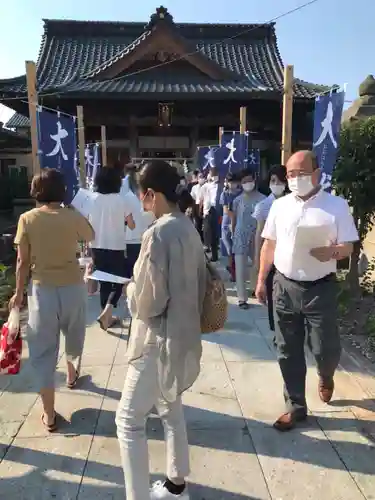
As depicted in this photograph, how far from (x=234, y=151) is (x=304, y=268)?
6.71 meters

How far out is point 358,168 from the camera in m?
5.80

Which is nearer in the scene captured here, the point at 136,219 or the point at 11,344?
the point at 11,344

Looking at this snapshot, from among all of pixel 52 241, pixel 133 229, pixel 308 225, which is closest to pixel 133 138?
pixel 133 229

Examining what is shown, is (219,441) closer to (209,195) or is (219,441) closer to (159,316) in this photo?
(159,316)

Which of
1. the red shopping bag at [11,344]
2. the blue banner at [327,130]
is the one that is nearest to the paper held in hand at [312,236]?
the red shopping bag at [11,344]

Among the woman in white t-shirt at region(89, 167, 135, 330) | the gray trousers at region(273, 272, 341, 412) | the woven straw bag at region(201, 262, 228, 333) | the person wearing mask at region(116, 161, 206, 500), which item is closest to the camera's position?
the person wearing mask at region(116, 161, 206, 500)

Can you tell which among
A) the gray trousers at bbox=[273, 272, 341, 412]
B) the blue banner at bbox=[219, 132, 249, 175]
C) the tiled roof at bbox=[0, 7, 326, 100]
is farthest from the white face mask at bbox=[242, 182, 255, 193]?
the tiled roof at bbox=[0, 7, 326, 100]

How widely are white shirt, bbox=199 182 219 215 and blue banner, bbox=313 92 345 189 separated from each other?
4001mm

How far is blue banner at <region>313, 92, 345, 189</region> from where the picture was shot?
525 cm

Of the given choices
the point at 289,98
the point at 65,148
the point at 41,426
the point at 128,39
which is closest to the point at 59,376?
the point at 41,426

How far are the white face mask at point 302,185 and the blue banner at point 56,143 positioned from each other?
3164mm

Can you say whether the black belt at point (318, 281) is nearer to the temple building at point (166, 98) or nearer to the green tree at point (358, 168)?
the green tree at point (358, 168)

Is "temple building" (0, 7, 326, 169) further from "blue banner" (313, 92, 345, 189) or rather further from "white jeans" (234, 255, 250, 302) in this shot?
"blue banner" (313, 92, 345, 189)

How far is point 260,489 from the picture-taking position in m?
2.56
